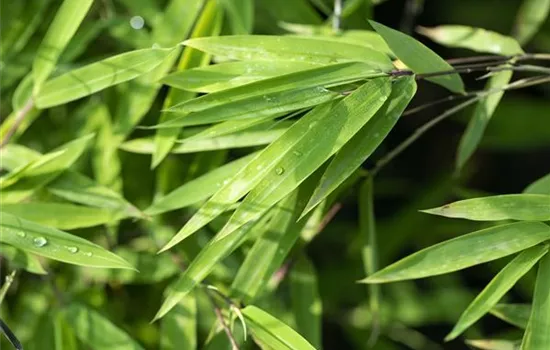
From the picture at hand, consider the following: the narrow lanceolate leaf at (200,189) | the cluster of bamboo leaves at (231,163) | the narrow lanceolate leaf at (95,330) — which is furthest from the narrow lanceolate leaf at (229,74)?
the narrow lanceolate leaf at (95,330)

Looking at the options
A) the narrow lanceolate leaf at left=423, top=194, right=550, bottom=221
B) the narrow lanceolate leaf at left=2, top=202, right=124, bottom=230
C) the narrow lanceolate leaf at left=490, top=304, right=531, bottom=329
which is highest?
the narrow lanceolate leaf at left=423, top=194, right=550, bottom=221

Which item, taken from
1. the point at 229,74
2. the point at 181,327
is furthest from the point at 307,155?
the point at 181,327

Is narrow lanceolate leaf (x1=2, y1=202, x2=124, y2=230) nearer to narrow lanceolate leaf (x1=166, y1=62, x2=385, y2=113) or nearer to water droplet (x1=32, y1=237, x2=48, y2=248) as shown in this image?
water droplet (x1=32, y1=237, x2=48, y2=248)

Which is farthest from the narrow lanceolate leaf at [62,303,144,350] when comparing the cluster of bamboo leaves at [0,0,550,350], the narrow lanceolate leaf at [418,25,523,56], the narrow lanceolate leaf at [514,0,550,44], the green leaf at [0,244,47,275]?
the narrow lanceolate leaf at [514,0,550,44]

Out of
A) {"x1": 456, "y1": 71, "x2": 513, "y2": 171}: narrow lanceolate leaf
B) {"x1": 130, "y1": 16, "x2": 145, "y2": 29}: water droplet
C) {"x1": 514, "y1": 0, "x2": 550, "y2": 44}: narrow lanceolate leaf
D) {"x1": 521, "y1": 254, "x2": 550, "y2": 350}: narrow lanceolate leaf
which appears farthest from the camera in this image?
{"x1": 514, "y1": 0, "x2": 550, "y2": 44}: narrow lanceolate leaf

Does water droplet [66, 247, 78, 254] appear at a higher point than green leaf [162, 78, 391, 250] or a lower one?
lower

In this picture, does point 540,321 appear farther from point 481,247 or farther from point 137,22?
point 137,22

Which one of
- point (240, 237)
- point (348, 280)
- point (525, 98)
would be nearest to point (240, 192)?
point (240, 237)
